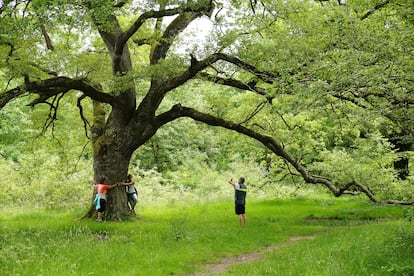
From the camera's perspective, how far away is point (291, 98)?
37.5 ft

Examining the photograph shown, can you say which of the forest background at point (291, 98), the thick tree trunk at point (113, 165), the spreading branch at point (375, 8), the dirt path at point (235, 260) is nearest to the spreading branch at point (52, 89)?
the forest background at point (291, 98)

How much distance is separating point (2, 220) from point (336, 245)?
13.5 metres

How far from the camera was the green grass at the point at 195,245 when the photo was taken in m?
8.66

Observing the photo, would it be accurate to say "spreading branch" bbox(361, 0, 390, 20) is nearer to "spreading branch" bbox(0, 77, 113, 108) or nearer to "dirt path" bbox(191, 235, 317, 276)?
"dirt path" bbox(191, 235, 317, 276)

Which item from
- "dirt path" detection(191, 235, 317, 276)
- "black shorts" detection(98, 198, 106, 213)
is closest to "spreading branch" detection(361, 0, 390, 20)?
"dirt path" detection(191, 235, 317, 276)

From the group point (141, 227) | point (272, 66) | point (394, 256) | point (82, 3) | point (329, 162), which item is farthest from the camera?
point (329, 162)

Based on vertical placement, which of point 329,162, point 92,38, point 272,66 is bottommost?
point 329,162

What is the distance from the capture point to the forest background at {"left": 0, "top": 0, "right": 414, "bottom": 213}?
8977mm

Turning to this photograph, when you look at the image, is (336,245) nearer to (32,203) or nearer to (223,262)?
(223,262)

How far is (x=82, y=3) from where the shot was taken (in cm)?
1018

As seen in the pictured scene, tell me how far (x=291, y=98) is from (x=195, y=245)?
4869 millimetres

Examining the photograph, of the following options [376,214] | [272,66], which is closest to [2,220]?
[272,66]

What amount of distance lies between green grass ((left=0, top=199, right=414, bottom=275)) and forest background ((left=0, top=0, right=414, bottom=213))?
108 inches

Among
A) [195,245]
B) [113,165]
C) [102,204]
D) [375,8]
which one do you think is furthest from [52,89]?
[375,8]
